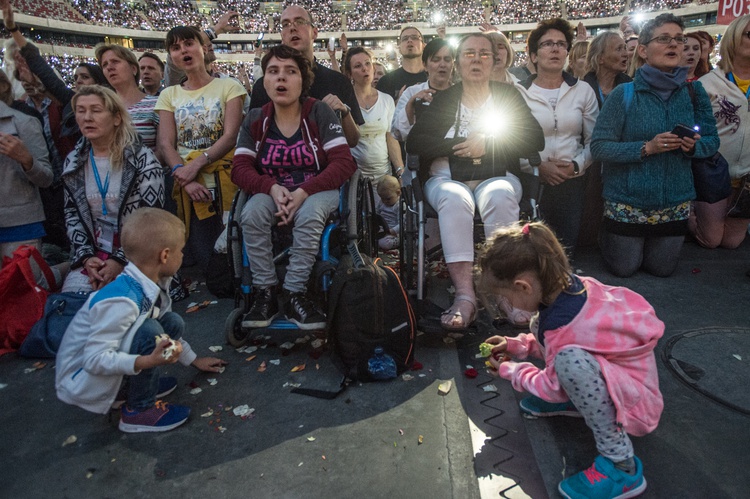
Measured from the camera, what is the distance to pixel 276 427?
232 cm

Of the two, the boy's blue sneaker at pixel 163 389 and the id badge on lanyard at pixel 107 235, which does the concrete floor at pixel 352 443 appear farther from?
the id badge on lanyard at pixel 107 235

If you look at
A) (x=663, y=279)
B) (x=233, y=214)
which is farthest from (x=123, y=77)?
(x=663, y=279)

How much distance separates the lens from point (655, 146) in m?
3.66

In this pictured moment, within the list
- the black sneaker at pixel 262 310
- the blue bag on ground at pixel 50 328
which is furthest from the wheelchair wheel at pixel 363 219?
the blue bag on ground at pixel 50 328

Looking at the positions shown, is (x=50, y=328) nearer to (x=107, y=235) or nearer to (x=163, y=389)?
(x=107, y=235)

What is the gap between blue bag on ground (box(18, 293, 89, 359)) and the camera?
3.09 meters

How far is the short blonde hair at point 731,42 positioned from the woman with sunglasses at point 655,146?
2.71 feet

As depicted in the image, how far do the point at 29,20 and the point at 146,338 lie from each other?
41360mm

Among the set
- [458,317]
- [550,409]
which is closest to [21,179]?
[458,317]

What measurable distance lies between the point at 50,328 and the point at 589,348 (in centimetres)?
331

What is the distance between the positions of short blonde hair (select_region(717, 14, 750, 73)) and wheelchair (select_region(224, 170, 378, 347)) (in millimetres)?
3779

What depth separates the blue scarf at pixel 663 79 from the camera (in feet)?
12.3

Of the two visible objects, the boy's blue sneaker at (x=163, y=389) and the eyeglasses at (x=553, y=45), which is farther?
the eyeglasses at (x=553, y=45)

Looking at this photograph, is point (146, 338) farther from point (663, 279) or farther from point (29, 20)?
point (29, 20)
